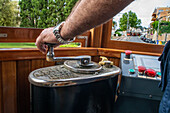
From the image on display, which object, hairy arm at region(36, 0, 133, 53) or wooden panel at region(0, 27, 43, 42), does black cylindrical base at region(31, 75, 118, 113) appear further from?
wooden panel at region(0, 27, 43, 42)

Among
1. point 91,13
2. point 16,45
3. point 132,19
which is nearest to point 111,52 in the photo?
point 132,19

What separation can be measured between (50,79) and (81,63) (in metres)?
0.27

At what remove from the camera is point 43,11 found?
1.42m

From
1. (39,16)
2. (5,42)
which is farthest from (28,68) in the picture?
(39,16)

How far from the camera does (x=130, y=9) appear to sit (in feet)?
5.90

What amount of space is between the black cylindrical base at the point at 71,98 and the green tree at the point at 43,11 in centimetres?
74

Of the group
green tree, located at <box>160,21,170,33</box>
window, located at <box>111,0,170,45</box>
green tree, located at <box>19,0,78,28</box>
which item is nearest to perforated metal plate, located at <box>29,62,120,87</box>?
green tree, located at <box>19,0,78,28</box>

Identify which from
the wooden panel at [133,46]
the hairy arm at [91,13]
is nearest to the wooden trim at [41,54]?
the wooden panel at [133,46]

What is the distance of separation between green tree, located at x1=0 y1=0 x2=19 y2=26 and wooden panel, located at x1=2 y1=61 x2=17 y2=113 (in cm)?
36

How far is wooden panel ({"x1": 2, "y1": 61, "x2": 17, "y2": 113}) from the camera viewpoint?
118cm

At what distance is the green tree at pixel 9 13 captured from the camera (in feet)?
4.09

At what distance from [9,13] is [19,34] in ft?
0.62

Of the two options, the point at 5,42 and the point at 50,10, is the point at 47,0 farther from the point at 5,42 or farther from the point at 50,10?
the point at 5,42

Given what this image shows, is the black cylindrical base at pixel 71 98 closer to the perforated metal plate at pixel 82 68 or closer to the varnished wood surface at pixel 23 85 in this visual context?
the perforated metal plate at pixel 82 68
